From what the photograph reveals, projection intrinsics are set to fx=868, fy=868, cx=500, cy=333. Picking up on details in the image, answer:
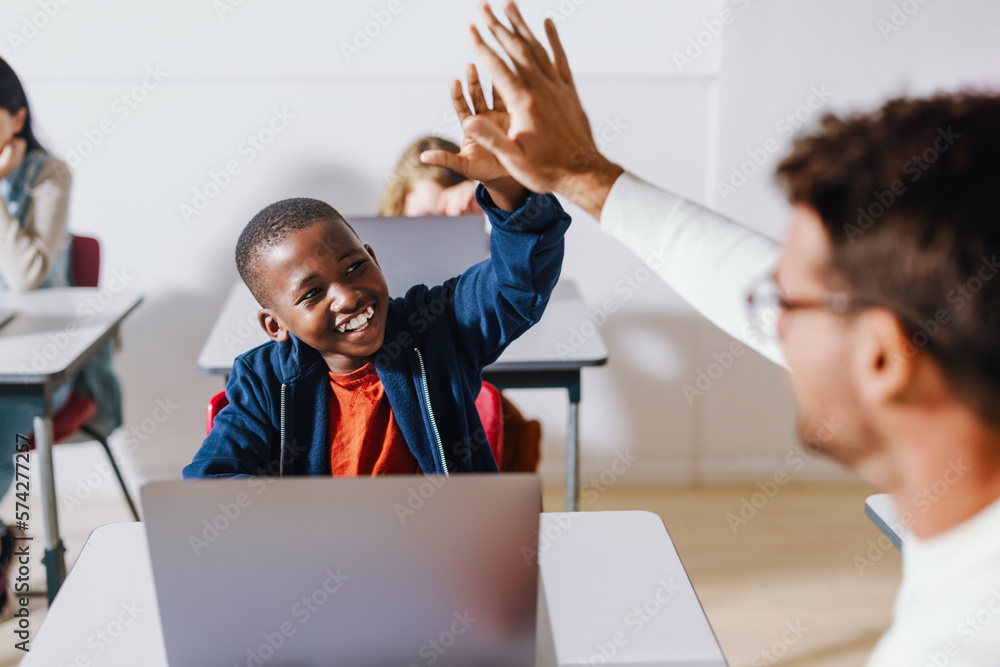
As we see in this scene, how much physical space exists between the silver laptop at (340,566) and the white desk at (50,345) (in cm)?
126

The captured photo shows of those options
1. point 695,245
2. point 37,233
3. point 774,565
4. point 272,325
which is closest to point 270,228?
point 272,325

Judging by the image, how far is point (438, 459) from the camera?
4.61 feet

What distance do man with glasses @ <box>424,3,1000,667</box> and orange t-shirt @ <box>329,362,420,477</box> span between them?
0.76 m

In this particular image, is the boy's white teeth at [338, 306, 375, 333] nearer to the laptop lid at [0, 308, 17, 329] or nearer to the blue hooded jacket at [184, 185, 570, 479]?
the blue hooded jacket at [184, 185, 570, 479]

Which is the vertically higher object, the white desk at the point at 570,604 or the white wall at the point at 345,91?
the white wall at the point at 345,91

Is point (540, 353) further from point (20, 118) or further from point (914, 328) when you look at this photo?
point (20, 118)

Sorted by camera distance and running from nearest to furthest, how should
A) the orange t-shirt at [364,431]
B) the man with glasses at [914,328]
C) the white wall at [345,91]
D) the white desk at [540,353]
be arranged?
the man with glasses at [914,328] → the orange t-shirt at [364,431] → the white desk at [540,353] → the white wall at [345,91]

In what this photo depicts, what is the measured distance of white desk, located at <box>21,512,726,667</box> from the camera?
994 mm

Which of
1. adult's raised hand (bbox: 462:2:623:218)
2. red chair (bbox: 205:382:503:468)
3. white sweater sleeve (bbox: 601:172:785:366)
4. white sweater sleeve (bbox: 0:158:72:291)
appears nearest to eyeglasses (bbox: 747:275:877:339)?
white sweater sleeve (bbox: 601:172:785:366)

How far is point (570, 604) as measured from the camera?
1.08 meters

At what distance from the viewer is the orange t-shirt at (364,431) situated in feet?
4.66

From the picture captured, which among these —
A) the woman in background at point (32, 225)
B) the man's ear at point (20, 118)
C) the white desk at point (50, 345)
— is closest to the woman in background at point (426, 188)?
the white desk at point (50, 345)

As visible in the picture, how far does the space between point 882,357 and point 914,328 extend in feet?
0.11

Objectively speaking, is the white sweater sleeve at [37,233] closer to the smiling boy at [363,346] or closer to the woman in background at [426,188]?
the woman in background at [426,188]
